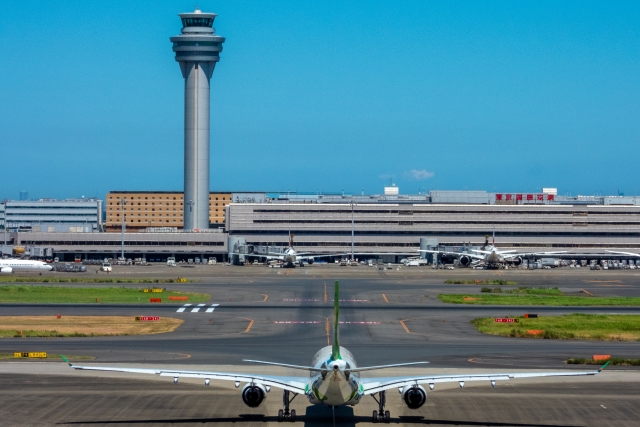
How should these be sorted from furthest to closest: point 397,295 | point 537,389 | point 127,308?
point 397,295 → point 127,308 → point 537,389

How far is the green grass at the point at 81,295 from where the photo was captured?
10319 cm

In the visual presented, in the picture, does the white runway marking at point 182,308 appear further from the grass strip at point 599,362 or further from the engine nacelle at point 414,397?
the engine nacelle at point 414,397

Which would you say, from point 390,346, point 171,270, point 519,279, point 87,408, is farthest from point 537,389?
point 171,270

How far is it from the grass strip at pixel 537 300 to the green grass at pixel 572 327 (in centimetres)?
1511

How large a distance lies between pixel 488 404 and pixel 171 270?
431 ft

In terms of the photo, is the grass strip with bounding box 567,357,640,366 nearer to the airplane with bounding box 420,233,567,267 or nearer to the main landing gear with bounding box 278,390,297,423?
the main landing gear with bounding box 278,390,297,423

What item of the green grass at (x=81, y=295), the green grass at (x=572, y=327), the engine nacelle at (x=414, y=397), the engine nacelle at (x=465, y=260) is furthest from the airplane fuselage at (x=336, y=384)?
the engine nacelle at (x=465, y=260)

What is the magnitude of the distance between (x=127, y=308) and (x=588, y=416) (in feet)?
203

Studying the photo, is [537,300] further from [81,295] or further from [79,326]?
[81,295]

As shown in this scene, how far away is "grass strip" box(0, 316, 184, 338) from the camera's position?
7275 cm

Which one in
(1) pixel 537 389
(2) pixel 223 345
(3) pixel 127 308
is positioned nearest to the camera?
(1) pixel 537 389

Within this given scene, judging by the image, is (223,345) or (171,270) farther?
(171,270)

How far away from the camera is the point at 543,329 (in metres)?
77.6

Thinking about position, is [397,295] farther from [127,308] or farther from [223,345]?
[223,345]
